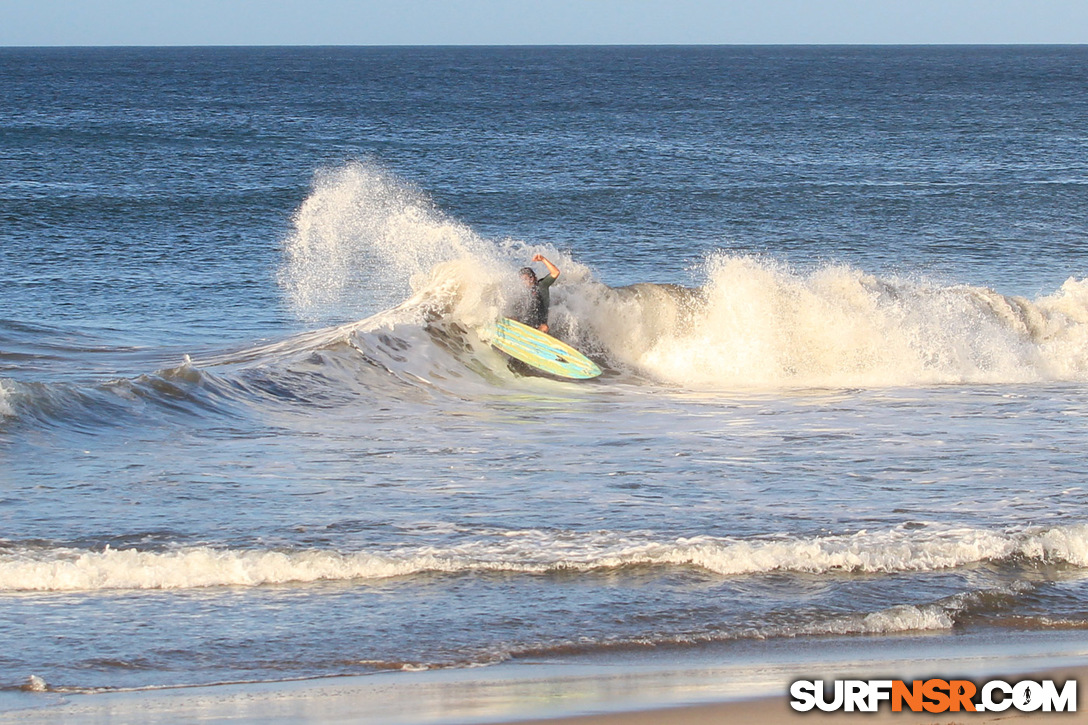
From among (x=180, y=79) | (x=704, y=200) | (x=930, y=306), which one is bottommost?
(x=930, y=306)

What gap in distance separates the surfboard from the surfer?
0.31 m

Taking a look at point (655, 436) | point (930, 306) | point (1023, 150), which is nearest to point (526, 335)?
point (655, 436)

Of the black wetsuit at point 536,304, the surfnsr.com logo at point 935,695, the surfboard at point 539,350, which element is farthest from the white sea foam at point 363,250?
the surfnsr.com logo at point 935,695

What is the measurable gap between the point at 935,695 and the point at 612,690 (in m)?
1.45

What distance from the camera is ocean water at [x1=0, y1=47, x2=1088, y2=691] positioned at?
6703mm

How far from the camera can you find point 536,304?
54.3ft

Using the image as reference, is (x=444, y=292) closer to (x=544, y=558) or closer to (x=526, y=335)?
(x=526, y=335)

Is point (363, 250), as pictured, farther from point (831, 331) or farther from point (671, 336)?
point (831, 331)

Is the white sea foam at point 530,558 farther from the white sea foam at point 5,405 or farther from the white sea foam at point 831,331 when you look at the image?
the white sea foam at point 831,331

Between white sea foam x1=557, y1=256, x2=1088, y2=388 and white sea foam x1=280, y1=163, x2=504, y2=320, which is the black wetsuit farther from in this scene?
white sea foam x1=280, y1=163, x2=504, y2=320

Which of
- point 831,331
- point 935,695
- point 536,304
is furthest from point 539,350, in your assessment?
point 935,695

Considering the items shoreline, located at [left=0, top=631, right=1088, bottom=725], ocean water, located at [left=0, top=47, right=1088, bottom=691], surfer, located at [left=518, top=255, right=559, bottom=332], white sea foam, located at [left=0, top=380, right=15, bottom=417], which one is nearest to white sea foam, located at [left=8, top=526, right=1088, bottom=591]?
ocean water, located at [left=0, top=47, right=1088, bottom=691]

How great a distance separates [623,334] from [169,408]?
7.46 m

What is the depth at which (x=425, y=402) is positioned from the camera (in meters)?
13.5
